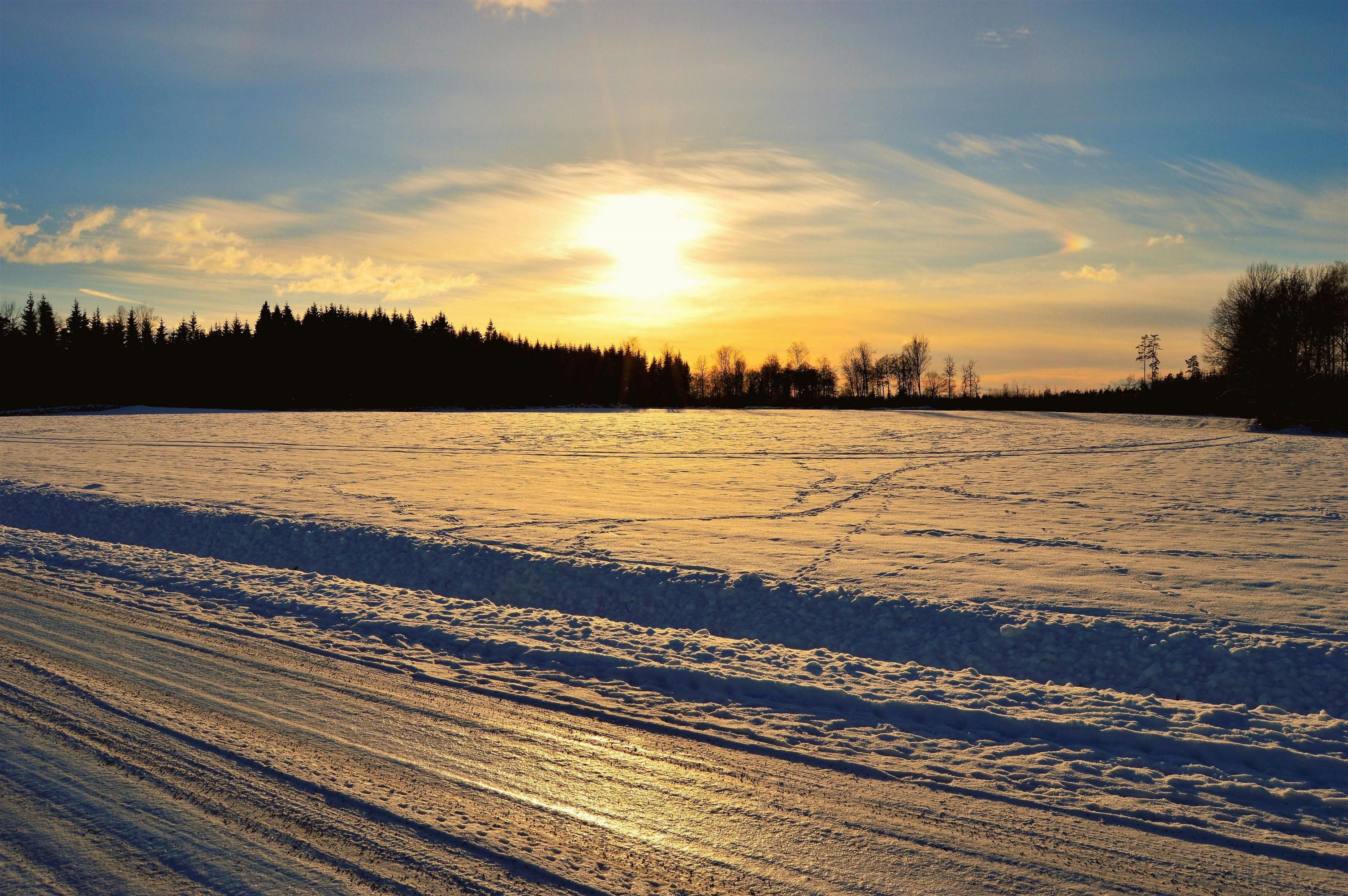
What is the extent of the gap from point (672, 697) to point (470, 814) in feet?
8.11

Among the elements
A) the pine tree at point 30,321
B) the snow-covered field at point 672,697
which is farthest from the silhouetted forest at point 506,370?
the snow-covered field at point 672,697

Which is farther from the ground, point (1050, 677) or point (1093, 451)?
point (1093, 451)

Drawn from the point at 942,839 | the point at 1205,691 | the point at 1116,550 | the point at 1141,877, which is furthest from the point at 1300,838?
the point at 1116,550

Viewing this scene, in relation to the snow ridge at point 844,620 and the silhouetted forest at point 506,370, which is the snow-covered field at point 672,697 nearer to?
the snow ridge at point 844,620

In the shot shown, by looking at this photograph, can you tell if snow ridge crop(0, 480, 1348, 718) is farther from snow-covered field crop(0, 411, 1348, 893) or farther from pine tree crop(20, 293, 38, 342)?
pine tree crop(20, 293, 38, 342)

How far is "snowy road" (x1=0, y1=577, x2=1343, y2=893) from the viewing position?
4031 millimetres

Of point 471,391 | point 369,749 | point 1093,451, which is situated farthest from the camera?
point 471,391

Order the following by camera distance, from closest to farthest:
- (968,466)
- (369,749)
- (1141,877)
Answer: (1141,877) → (369,749) → (968,466)

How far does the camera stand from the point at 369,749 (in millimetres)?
5418

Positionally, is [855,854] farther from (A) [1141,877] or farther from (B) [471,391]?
(B) [471,391]

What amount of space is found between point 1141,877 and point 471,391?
110 metres

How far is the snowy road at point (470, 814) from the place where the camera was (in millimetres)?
4031

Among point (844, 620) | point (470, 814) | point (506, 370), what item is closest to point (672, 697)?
point (470, 814)

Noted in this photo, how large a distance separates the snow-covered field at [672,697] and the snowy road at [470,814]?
23 mm
